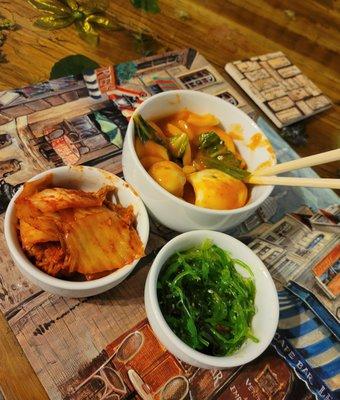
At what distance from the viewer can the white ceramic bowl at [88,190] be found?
791mm

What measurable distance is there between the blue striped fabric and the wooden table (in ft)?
1.88

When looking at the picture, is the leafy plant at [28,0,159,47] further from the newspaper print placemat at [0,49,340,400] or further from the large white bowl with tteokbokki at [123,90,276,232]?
the large white bowl with tteokbokki at [123,90,276,232]

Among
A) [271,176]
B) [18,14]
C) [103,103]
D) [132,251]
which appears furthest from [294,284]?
[18,14]

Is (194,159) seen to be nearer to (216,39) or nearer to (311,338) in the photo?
(311,338)

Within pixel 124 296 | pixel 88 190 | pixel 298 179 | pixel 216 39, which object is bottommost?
pixel 124 296

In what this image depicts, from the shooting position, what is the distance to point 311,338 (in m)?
1.01

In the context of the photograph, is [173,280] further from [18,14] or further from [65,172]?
[18,14]

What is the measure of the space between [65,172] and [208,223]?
0.33 m

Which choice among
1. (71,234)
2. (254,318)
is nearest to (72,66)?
(71,234)

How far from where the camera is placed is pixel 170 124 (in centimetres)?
110

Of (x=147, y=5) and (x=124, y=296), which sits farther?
(x=147, y=5)

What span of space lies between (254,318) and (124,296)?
0.93 ft

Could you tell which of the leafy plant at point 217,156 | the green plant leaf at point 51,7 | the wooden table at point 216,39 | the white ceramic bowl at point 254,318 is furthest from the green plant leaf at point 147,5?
the white ceramic bowl at point 254,318

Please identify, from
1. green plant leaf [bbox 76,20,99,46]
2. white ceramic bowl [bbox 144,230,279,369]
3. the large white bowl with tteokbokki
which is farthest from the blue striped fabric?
green plant leaf [bbox 76,20,99,46]
